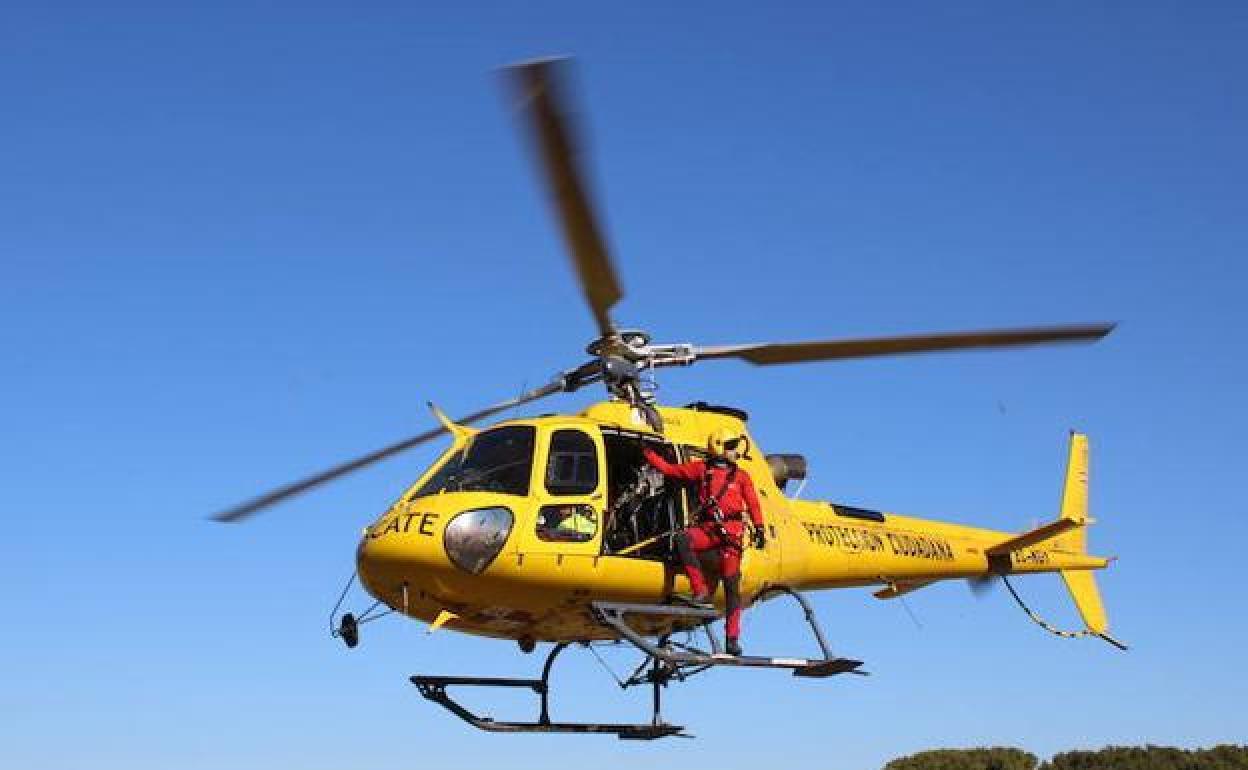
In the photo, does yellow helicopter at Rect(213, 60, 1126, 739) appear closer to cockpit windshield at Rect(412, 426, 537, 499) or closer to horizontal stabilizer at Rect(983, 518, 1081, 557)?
cockpit windshield at Rect(412, 426, 537, 499)

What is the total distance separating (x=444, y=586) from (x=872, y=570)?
22.2 ft

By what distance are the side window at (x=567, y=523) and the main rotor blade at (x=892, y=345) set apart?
258cm

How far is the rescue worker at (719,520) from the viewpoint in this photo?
15484 mm

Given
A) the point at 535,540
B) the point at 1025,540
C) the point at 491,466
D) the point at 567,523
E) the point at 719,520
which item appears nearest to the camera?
the point at 535,540

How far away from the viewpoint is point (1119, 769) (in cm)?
5147

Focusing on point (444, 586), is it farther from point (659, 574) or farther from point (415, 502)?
point (659, 574)

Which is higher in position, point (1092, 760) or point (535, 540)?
point (535, 540)

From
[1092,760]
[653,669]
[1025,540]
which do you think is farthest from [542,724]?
[1092,760]

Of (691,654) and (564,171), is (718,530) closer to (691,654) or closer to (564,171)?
(691,654)

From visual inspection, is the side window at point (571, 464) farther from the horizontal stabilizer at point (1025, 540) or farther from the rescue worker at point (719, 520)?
the horizontal stabilizer at point (1025, 540)

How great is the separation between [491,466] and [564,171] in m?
4.62

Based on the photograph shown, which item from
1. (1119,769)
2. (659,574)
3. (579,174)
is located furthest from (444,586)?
(1119,769)

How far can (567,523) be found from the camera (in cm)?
1467

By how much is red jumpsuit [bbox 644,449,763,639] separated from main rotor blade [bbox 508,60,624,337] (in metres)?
2.36
